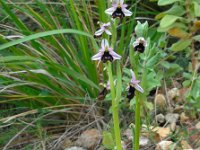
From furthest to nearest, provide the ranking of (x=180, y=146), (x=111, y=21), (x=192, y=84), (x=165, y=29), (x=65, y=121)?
(x=65, y=121) → (x=165, y=29) → (x=192, y=84) → (x=180, y=146) → (x=111, y=21)

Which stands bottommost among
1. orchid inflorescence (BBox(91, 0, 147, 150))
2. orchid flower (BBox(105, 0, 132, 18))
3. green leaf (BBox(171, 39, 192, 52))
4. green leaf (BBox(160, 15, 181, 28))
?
green leaf (BBox(171, 39, 192, 52))

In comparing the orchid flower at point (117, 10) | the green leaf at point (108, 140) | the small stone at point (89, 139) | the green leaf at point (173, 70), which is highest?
the orchid flower at point (117, 10)

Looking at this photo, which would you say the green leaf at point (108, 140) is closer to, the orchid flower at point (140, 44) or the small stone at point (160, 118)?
the orchid flower at point (140, 44)

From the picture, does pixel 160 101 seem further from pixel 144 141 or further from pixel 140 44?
pixel 140 44

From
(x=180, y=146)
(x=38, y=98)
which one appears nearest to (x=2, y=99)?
(x=38, y=98)

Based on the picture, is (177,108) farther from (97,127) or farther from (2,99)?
(2,99)

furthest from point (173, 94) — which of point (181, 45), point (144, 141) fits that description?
point (144, 141)

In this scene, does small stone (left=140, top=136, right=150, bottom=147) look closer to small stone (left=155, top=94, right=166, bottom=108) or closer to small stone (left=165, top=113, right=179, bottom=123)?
small stone (left=165, top=113, right=179, bottom=123)

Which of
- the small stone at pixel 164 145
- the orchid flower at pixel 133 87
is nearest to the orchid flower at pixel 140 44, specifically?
the orchid flower at pixel 133 87

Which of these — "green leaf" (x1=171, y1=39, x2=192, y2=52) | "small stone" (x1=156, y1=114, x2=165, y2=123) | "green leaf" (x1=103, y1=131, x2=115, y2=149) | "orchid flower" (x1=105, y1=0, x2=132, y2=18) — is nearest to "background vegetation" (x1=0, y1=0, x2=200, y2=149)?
"green leaf" (x1=171, y1=39, x2=192, y2=52)
